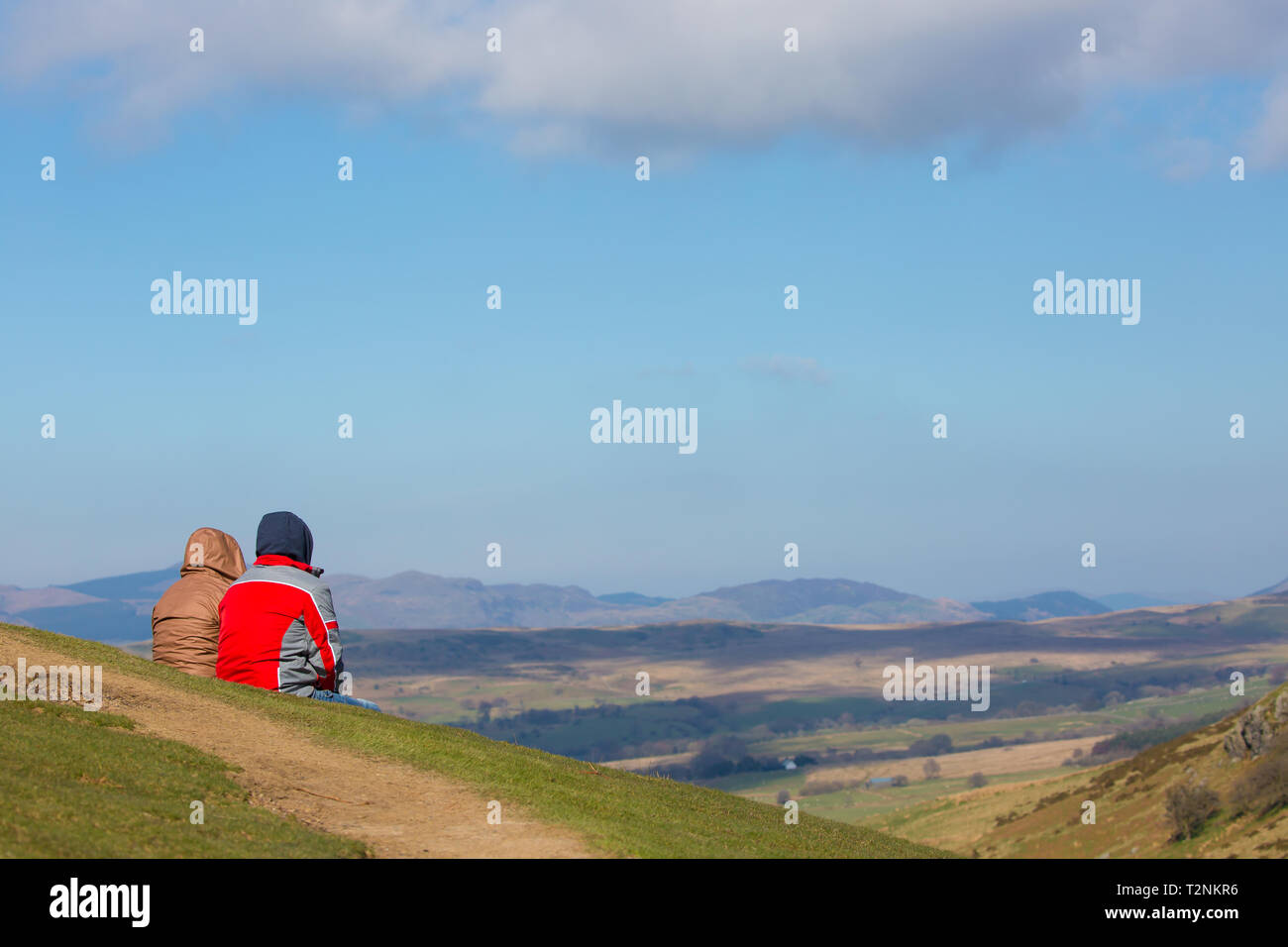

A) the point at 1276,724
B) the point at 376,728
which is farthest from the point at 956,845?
the point at 376,728

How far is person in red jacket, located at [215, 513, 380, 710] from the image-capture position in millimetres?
17359

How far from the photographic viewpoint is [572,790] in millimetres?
17406

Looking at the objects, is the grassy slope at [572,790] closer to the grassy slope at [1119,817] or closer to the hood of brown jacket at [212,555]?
the hood of brown jacket at [212,555]

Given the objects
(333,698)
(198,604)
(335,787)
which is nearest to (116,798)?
(335,787)

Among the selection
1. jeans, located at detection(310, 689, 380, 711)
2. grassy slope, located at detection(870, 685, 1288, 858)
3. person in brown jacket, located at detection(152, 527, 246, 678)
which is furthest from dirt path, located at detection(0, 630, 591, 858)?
grassy slope, located at detection(870, 685, 1288, 858)

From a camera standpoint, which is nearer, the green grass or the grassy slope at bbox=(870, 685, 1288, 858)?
the green grass

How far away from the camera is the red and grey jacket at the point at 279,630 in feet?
56.9

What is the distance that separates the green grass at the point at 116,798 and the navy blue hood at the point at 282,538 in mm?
3324

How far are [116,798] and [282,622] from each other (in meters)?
5.49

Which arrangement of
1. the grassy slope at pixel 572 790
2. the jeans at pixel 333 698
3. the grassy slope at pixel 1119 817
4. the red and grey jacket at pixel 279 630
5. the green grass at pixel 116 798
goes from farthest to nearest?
the grassy slope at pixel 1119 817 → the jeans at pixel 333 698 → the red and grey jacket at pixel 279 630 → the grassy slope at pixel 572 790 → the green grass at pixel 116 798

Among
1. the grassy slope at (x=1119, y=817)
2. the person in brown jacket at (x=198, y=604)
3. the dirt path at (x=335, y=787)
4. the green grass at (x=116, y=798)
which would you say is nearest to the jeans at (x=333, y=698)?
the dirt path at (x=335, y=787)

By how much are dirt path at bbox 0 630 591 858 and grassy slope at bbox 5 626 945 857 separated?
48 centimetres

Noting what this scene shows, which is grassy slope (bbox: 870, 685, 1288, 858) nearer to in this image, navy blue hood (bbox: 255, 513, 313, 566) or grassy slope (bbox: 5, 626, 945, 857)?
grassy slope (bbox: 5, 626, 945, 857)
